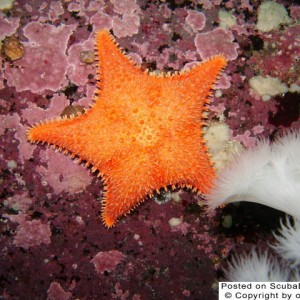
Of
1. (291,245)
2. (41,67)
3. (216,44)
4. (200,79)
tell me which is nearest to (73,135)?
(41,67)

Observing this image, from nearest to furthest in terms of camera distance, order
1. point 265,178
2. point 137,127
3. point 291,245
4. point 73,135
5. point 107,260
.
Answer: point 137,127 → point 73,135 → point 291,245 → point 265,178 → point 107,260

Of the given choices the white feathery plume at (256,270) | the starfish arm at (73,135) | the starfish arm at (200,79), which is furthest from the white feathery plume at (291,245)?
the starfish arm at (73,135)

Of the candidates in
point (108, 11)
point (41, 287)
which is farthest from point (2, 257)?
point (108, 11)

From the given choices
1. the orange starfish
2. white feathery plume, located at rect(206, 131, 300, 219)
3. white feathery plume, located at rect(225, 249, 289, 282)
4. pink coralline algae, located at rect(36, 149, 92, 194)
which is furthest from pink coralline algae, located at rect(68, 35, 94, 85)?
white feathery plume, located at rect(225, 249, 289, 282)

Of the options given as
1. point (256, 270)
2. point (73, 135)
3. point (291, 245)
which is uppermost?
point (73, 135)

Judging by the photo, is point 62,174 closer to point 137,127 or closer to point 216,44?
point 137,127

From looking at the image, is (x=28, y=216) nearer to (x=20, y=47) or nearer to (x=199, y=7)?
(x=20, y=47)

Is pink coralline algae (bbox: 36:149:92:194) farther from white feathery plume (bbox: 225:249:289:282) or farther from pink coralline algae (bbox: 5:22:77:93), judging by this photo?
white feathery plume (bbox: 225:249:289:282)

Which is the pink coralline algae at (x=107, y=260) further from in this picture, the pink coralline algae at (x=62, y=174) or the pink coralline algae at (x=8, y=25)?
the pink coralline algae at (x=8, y=25)
